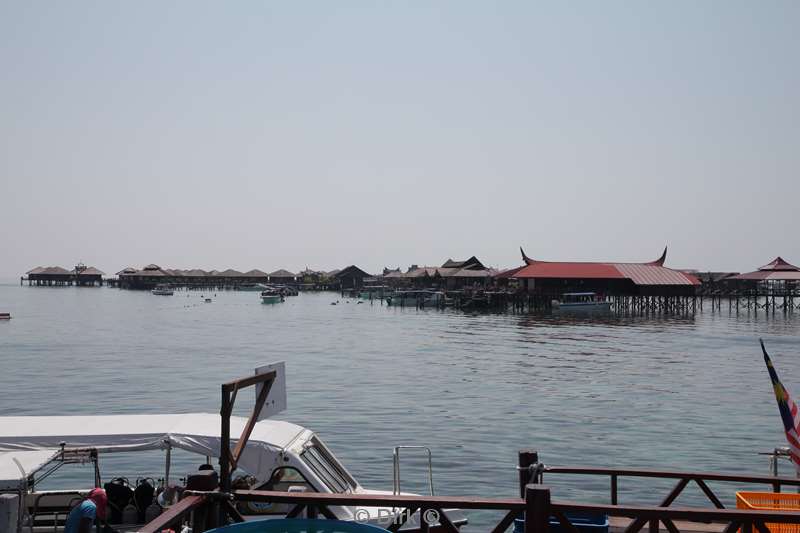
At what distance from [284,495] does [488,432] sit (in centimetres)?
2056

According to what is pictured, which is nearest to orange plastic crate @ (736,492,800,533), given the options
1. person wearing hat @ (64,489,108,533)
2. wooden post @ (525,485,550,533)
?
wooden post @ (525,485,550,533)

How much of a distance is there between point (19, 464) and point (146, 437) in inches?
62.9

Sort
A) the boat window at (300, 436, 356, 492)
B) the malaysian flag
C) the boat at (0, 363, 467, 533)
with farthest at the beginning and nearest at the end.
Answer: the boat window at (300, 436, 356, 492), the boat at (0, 363, 467, 533), the malaysian flag

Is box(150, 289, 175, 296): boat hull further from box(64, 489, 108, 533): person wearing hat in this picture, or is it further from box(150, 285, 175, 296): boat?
box(64, 489, 108, 533): person wearing hat

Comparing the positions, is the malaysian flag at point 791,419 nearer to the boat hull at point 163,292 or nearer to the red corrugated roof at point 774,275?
the red corrugated roof at point 774,275

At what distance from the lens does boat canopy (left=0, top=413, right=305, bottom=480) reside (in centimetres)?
1090

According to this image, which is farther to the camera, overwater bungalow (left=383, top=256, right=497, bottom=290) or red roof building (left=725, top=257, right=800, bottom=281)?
overwater bungalow (left=383, top=256, right=497, bottom=290)

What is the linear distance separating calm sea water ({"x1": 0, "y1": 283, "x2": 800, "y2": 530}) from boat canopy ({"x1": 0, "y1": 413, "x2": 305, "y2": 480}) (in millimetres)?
7178

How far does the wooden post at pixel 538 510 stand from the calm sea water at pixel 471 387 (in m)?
10.7

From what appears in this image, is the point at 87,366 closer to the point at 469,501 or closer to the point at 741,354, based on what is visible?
the point at 741,354

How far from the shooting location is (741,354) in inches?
2122

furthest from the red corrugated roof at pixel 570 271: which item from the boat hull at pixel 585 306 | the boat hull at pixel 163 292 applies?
the boat hull at pixel 163 292

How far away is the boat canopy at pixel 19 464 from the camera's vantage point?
956 cm

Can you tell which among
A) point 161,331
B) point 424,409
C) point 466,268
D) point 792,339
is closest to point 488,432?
point 424,409
